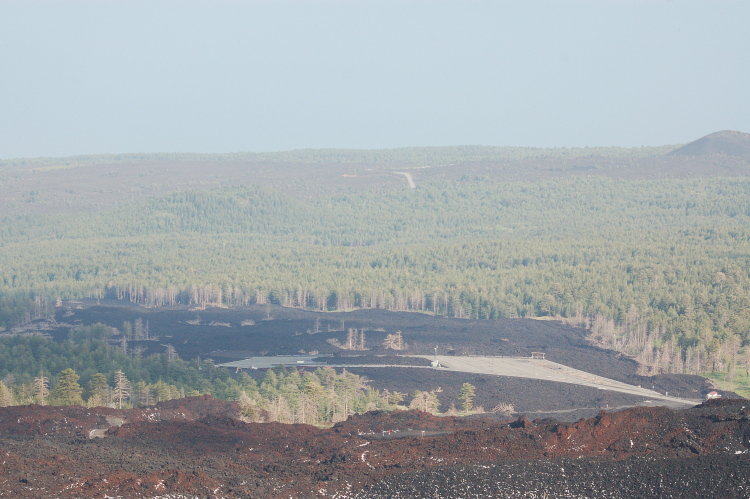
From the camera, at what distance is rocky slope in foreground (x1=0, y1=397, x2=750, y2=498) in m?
43.9

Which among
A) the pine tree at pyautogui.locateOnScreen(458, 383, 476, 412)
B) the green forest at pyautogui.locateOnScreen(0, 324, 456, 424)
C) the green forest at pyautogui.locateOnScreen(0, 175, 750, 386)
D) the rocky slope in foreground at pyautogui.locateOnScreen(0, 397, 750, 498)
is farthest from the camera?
the green forest at pyautogui.locateOnScreen(0, 175, 750, 386)

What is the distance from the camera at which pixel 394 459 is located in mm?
49969

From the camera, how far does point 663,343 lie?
355 feet

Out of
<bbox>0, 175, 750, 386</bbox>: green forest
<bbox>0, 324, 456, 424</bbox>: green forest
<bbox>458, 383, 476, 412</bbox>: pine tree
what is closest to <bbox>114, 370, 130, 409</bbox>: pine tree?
<bbox>0, 324, 456, 424</bbox>: green forest

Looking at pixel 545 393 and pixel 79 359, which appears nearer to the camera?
pixel 545 393

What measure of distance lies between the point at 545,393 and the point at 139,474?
1838 inches

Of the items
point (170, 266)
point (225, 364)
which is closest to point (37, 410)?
point (225, 364)

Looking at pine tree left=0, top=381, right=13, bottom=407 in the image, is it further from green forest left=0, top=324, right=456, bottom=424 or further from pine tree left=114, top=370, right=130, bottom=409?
pine tree left=114, top=370, right=130, bottom=409

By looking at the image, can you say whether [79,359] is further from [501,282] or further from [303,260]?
[303,260]

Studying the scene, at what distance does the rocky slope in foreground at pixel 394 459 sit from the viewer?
43.9 metres

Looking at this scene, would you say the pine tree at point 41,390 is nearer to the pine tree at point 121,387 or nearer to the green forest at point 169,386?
the green forest at point 169,386

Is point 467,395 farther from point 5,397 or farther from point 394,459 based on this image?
point 5,397

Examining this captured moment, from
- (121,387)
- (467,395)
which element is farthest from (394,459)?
(121,387)

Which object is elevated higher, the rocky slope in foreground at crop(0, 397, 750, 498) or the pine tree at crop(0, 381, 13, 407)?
the rocky slope in foreground at crop(0, 397, 750, 498)
